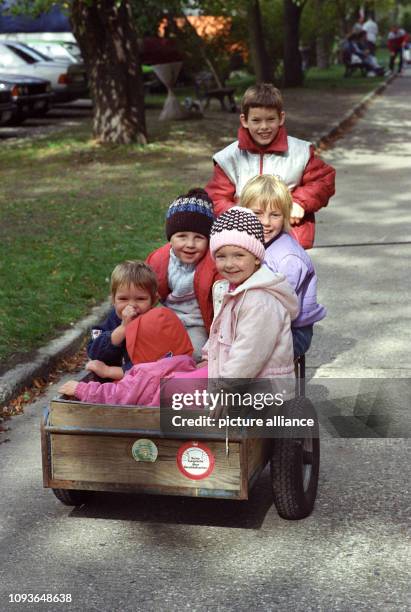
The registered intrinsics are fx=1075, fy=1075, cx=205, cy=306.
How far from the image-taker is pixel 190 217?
5.09 meters

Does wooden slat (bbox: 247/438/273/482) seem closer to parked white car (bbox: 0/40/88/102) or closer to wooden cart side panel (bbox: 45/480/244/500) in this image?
wooden cart side panel (bbox: 45/480/244/500)

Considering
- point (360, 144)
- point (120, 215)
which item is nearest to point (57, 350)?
point (120, 215)

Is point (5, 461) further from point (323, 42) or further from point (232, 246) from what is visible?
point (323, 42)

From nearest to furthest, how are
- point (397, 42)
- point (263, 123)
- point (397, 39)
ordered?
point (263, 123) < point (397, 39) < point (397, 42)

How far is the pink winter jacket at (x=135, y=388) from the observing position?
14.4 ft

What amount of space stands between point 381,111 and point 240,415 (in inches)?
818

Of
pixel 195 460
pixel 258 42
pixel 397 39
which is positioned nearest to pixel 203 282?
pixel 195 460

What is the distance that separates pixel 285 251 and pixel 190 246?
0.49 m

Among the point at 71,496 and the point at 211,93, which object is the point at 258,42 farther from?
the point at 71,496

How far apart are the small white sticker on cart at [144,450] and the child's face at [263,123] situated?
2.10m

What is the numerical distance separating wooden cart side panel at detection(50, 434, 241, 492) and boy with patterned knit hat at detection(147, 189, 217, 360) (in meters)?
0.92

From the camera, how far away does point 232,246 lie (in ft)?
14.0

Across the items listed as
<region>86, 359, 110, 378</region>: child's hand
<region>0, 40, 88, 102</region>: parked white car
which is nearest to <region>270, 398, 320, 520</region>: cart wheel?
<region>86, 359, 110, 378</region>: child's hand

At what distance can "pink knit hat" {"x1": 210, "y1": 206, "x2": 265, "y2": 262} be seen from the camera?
167 inches
